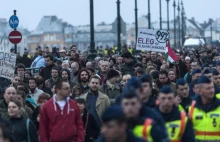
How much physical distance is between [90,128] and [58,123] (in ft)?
5.57

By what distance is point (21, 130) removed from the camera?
11.5 metres

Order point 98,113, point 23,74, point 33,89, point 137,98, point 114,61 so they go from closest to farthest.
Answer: point 137,98 → point 98,113 → point 33,89 → point 23,74 → point 114,61

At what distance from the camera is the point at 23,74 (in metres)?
19.0

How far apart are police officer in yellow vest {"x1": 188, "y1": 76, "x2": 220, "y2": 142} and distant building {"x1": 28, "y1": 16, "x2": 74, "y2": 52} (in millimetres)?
171752

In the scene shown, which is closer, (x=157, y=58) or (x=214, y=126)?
(x=214, y=126)

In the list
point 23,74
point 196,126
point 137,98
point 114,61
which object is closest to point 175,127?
point 196,126

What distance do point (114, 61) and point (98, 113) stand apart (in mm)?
10665

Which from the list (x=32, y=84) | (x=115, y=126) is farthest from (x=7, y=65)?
(x=115, y=126)

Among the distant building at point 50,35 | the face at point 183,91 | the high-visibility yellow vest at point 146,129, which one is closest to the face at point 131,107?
the high-visibility yellow vest at point 146,129

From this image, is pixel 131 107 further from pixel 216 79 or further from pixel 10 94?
pixel 216 79

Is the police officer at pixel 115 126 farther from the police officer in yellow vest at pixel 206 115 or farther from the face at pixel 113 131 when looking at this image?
the police officer in yellow vest at pixel 206 115

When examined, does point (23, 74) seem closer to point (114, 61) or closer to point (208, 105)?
point (114, 61)

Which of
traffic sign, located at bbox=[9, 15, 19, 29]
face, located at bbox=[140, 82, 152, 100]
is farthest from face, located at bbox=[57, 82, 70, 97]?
traffic sign, located at bbox=[9, 15, 19, 29]

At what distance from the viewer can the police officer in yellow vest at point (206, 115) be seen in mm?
11031
